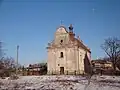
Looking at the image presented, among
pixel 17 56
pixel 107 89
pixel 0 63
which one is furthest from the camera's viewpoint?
pixel 17 56

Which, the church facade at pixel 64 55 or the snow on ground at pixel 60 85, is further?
the church facade at pixel 64 55

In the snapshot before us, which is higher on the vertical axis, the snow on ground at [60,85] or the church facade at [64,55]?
the church facade at [64,55]

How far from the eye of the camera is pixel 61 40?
5456cm

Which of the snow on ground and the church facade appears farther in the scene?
the church facade

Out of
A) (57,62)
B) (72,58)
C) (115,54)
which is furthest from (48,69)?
(115,54)

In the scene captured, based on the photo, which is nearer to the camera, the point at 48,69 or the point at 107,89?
the point at 107,89

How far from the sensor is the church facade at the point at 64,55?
169 feet

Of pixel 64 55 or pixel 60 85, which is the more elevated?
pixel 64 55

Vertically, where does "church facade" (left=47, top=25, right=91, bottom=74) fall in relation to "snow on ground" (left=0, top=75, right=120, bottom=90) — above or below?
above

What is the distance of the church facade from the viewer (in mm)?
51497

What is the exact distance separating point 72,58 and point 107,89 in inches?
1427

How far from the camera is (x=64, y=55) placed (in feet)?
172

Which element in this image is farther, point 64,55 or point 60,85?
point 64,55

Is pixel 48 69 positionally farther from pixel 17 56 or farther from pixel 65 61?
pixel 17 56
